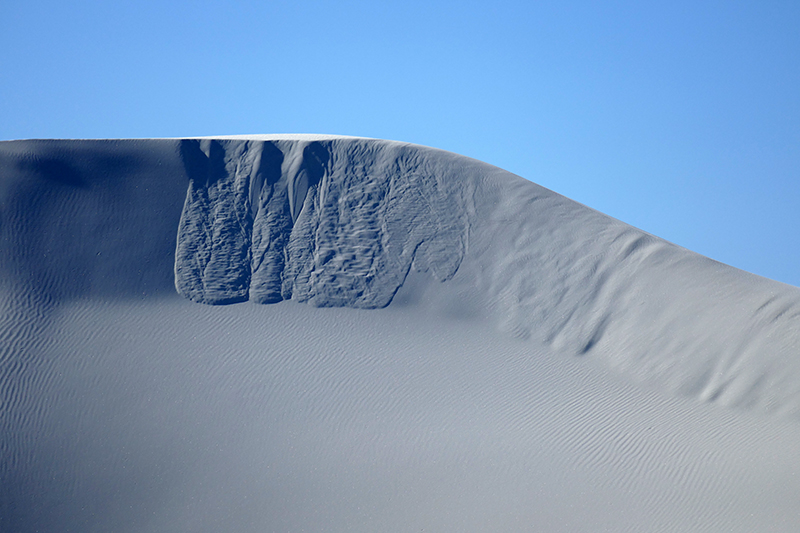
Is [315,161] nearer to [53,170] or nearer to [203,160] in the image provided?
[203,160]

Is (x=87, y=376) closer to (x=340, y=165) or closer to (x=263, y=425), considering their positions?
(x=263, y=425)

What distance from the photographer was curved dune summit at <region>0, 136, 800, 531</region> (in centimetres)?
1212

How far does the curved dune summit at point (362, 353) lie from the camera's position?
12.1 m

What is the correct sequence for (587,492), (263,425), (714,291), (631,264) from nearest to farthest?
(587,492) → (263,425) → (714,291) → (631,264)

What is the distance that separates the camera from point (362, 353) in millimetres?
15945

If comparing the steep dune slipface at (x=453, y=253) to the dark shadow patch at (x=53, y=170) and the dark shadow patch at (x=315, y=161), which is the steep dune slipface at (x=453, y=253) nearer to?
the dark shadow patch at (x=315, y=161)

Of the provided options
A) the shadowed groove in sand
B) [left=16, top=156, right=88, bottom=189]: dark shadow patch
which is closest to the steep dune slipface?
the shadowed groove in sand

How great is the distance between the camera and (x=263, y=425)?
1398 cm

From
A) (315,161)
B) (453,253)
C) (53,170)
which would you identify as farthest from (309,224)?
(53,170)

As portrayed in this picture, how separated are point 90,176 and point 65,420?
7.47 m

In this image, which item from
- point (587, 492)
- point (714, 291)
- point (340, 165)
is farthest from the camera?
point (340, 165)

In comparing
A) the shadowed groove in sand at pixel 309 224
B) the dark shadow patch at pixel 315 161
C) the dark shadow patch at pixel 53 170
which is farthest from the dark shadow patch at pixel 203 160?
the dark shadow patch at pixel 53 170

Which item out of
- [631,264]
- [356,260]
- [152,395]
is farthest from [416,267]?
[152,395]

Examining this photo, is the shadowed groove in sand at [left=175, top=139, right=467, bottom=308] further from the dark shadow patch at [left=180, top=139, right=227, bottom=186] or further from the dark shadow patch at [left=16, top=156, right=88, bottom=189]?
the dark shadow patch at [left=16, top=156, right=88, bottom=189]
